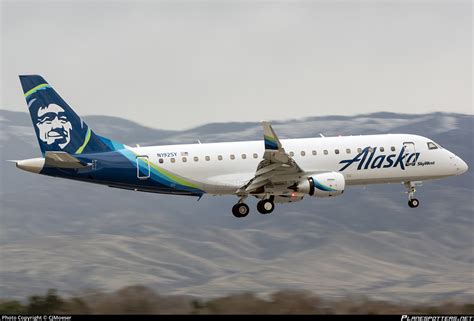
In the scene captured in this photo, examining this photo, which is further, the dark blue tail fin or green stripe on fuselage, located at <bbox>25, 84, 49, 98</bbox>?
green stripe on fuselage, located at <bbox>25, 84, 49, 98</bbox>

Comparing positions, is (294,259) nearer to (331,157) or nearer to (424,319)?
(331,157)

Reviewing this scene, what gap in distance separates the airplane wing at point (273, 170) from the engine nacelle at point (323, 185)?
77 centimetres

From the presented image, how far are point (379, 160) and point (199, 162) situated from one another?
42.3 feet

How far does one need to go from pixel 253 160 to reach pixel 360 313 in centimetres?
1331

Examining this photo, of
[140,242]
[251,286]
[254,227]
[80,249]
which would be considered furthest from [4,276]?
[254,227]

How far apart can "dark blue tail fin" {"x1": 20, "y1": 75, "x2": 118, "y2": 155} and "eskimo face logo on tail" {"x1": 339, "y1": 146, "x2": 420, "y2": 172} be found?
17.0 metres

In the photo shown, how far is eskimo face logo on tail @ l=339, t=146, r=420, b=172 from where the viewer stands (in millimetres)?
65081

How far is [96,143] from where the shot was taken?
62.4 m

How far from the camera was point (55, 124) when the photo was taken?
61875mm

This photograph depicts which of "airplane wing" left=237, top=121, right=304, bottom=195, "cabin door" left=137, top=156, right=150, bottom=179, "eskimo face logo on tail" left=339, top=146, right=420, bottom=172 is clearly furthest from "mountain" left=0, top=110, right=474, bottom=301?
"cabin door" left=137, top=156, right=150, bottom=179

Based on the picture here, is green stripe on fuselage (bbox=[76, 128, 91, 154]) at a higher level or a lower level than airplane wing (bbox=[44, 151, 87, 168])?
higher

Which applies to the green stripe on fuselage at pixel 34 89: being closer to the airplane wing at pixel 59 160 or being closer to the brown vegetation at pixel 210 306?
the airplane wing at pixel 59 160

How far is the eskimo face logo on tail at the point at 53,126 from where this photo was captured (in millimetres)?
61594

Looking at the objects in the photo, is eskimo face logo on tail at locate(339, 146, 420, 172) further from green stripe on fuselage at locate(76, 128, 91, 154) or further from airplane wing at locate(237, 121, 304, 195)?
green stripe on fuselage at locate(76, 128, 91, 154)
